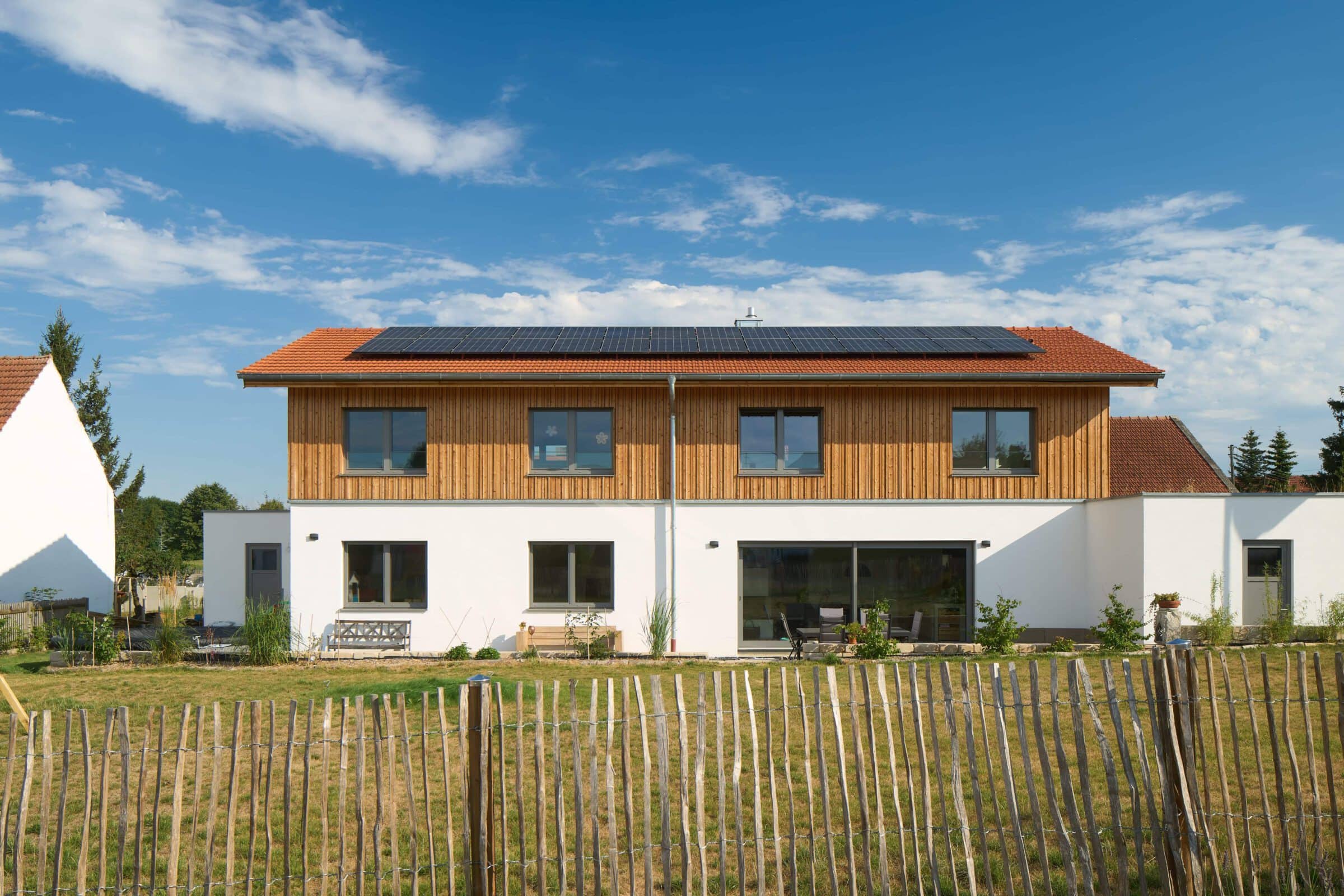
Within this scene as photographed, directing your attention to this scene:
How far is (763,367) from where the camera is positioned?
16.6 metres

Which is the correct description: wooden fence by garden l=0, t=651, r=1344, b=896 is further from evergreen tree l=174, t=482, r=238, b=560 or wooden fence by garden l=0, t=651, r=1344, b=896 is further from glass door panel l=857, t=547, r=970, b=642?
evergreen tree l=174, t=482, r=238, b=560

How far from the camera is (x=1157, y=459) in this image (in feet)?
74.5

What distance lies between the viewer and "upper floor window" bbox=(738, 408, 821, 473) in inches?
Answer: 659

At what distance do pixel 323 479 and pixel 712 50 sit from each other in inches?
418

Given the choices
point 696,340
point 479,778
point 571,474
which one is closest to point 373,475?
point 571,474

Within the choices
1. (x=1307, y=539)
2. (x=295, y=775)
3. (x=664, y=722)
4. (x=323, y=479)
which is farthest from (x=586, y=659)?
(x=1307, y=539)

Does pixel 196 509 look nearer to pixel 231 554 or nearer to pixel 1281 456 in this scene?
pixel 231 554

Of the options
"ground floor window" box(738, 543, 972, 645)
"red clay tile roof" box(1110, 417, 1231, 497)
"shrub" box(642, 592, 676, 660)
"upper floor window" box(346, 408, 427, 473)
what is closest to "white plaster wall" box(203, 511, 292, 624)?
"upper floor window" box(346, 408, 427, 473)

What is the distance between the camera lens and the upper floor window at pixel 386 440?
54.9 ft

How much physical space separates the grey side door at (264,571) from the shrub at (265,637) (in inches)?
139

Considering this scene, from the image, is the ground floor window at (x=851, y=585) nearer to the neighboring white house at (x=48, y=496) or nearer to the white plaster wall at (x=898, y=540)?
the white plaster wall at (x=898, y=540)

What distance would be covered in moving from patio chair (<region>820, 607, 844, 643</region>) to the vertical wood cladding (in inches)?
80.9

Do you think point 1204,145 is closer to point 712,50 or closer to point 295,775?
point 712,50

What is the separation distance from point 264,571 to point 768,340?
38.0 ft
